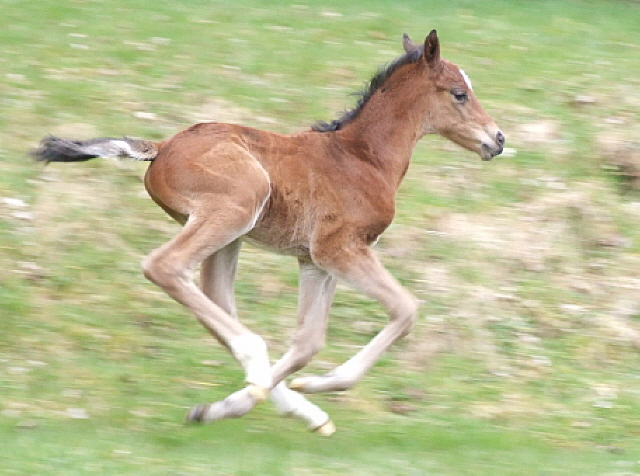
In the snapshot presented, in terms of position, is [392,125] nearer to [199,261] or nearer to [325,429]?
[199,261]

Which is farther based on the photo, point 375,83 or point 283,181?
point 375,83

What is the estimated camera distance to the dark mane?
6656mm

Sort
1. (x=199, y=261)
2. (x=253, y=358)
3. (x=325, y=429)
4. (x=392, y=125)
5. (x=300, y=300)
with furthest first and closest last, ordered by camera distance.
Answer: (x=392, y=125), (x=300, y=300), (x=325, y=429), (x=199, y=261), (x=253, y=358)

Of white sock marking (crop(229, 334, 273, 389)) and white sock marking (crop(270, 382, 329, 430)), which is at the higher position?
white sock marking (crop(229, 334, 273, 389))

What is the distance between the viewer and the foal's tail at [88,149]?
5859 millimetres

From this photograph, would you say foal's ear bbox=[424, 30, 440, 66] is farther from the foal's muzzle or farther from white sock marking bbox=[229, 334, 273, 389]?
white sock marking bbox=[229, 334, 273, 389]

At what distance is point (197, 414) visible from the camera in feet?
19.6

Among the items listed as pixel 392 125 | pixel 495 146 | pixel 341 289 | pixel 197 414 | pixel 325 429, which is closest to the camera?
pixel 197 414

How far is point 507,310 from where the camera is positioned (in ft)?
28.1

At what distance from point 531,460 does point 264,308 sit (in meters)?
2.76

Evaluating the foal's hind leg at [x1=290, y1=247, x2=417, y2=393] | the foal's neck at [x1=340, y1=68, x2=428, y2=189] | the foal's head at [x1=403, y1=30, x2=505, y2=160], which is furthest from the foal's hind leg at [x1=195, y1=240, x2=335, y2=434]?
the foal's head at [x1=403, y1=30, x2=505, y2=160]

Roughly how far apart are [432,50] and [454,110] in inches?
16.6

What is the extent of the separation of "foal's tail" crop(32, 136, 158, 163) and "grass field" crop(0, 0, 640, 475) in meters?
1.56

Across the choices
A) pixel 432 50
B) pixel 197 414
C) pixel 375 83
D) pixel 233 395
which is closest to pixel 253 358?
pixel 233 395
